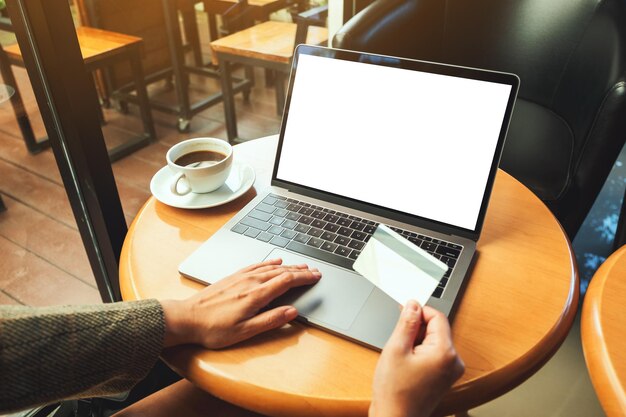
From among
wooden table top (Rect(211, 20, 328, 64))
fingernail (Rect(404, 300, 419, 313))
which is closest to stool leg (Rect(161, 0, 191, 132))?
wooden table top (Rect(211, 20, 328, 64))

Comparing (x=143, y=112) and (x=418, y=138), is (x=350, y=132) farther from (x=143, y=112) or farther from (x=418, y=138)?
(x=143, y=112)

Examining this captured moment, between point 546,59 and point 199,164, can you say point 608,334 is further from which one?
point 546,59

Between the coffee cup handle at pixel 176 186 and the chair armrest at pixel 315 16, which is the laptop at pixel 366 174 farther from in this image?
the chair armrest at pixel 315 16

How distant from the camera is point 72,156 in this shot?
0.95 meters

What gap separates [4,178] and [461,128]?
2.14m

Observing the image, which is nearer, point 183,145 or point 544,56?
point 183,145

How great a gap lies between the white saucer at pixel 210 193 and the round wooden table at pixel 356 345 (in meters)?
0.04

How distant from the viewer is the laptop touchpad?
24.6 inches

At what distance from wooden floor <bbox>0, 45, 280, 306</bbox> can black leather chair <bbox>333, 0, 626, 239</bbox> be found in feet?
3.48

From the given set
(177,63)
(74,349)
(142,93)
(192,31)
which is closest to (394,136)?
(74,349)

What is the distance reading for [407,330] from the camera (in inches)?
21.9

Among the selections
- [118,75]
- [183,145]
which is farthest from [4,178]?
[183,145]

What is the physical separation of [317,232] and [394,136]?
0.20 meters

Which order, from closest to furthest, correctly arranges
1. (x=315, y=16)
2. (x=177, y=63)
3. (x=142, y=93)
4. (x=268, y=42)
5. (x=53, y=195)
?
(x=53, y=195) → (x=315, y=16) → (x=268, y=42) → (x=142, y=93) → (x=177, y=63)
